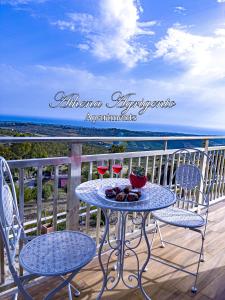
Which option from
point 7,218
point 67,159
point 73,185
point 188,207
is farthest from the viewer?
point 188,207

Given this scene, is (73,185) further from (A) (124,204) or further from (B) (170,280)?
(B) (170,280)

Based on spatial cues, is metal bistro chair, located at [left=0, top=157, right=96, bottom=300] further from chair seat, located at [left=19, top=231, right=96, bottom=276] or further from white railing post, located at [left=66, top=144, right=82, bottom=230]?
white railing post, located at [left=66, top=144, right=82, bottom=230]

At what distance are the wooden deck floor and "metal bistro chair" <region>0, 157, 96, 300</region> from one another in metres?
0.66

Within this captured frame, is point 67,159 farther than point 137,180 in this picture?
Yes

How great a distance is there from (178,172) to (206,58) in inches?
185

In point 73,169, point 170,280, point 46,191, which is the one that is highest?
point 73,169

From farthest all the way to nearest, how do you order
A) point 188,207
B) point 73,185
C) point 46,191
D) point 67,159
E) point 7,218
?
1. point 188,207
2. point 46,191
3. point 73,185
4. point 67,159
5. point 7,218

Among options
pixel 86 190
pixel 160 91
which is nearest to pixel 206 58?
pixel 160 91

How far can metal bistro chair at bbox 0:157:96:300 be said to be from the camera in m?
1.29

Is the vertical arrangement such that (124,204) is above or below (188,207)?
above

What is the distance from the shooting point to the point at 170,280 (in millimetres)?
2262

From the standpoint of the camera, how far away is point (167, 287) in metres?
2.16

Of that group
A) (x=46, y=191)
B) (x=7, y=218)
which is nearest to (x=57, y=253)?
(x=7, y=218)

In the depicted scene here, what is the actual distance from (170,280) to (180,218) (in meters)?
0.57
